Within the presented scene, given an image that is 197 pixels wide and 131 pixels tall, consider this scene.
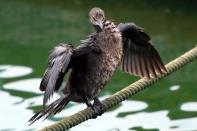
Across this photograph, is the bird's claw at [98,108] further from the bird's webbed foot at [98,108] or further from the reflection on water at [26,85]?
the reflection on water at [26,85]

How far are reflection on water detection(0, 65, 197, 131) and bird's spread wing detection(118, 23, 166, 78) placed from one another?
93 centimetres

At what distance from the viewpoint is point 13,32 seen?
666 cm

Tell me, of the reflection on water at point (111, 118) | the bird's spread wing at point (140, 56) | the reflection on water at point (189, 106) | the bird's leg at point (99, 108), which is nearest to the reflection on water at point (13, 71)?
the reflection on water at point (111, 118)

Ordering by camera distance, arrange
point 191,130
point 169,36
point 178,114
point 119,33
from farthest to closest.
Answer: point 169,36
point 178,114
point 191,130
point 119,33

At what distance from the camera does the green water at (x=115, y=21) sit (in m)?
5.18

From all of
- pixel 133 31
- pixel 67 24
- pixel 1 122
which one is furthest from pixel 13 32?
pixel 133 31

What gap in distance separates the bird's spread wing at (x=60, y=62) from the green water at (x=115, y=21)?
167 cm

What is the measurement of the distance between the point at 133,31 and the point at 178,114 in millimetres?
1358

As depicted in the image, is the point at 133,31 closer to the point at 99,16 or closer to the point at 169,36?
the point at 99,16

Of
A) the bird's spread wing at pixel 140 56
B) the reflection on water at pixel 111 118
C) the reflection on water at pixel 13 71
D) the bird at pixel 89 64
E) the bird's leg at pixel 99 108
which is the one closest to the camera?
the bird at pixel 89 64

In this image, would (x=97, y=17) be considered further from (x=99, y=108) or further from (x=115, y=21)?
(x=115, y=21)

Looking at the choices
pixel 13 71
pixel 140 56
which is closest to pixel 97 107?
pixel 140 56

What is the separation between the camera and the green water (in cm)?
518

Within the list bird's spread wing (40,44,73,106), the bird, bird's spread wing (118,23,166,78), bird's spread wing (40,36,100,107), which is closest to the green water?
bird's spread wing (118,23,166,78)
